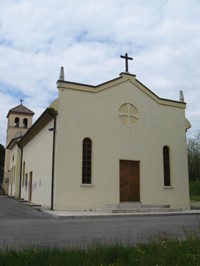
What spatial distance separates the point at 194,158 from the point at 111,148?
24.3m

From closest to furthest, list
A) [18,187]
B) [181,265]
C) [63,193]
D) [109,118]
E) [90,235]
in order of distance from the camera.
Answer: [181,265], [90,235], [63,193], [109,118], [18,187]

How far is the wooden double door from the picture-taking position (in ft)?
63.5

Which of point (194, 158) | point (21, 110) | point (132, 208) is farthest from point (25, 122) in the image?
point (132, 208)

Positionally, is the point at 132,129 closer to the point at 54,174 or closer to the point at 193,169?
the point at 54,174

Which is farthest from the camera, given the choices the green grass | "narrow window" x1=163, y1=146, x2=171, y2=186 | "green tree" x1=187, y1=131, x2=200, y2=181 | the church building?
"green tree" x1=187, y1=131, x2=200, y2=181

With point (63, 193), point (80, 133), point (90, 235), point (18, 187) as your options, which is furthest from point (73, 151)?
point (18, 187)

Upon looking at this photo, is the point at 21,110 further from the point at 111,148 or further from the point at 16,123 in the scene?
the point at 111,148

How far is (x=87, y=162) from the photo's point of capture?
1862 centimetres

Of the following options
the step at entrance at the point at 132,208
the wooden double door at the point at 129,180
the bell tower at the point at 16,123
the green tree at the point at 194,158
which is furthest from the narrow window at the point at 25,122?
the step at entrance at the point at 132,208

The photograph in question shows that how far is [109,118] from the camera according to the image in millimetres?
19594

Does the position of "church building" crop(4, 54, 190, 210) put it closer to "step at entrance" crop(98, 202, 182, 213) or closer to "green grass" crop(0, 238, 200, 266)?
"step at entrance" crop(98, 202, 182, 213)

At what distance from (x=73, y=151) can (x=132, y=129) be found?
402 centimetres

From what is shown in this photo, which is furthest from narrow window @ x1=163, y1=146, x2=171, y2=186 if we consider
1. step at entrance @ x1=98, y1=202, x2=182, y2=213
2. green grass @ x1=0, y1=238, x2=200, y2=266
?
green grass @ x1=0, y1=238, x2=200, y2=266

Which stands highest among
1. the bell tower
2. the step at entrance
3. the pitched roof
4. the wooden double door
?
the pitched roof
